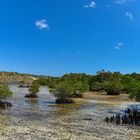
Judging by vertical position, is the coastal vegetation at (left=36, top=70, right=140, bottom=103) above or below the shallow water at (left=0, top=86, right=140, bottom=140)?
above

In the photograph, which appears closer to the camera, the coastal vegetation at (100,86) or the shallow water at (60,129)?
the shallow water at (60,129)

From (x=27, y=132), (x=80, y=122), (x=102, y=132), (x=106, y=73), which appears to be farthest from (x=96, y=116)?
(x=106, y=73)

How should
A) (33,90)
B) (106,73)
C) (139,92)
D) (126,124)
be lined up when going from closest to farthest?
(126,124) < (139,92) < (33,90) < (106,73)

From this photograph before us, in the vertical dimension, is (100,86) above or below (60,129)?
above

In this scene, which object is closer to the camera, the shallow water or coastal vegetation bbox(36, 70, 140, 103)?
the shallow water

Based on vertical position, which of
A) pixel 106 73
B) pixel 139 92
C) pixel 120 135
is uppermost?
pixel 106 73

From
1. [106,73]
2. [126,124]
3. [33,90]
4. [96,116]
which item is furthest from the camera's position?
[106,73]

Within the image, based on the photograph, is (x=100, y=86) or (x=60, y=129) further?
(x=100, y=86)

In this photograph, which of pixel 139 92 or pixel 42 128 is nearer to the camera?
pixel 42 128

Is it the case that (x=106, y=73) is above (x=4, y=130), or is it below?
above

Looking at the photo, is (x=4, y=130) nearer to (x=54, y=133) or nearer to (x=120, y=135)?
(x=54, y=133)

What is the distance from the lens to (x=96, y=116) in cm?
4034

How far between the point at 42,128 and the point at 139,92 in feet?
60.1

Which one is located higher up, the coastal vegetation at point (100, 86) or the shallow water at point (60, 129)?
the coastal vegetation at point (100, 86)
